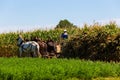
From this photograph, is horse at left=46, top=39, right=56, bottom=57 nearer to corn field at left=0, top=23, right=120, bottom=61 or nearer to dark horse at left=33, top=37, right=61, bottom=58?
dark horse at left=33, top=37, right=61, bottom=58

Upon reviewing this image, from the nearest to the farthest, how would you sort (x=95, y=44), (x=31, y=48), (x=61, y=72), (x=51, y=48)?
1. (x=61, y=72)
2. (x=95, y=44)
3. (x=31, y=48)
4. (x=51, y=48)

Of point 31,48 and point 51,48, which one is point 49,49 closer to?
point 51,48

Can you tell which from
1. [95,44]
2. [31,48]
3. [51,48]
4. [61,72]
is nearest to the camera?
[61,72]

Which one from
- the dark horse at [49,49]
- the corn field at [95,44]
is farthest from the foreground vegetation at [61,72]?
the dark horse at [49,49]

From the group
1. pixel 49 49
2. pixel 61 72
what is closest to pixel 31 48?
pixel 49 49

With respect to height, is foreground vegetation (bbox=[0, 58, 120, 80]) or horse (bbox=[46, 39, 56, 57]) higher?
horse (bbox=[46, 39, 56, 57])

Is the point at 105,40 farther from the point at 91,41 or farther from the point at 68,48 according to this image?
the point at 68,48

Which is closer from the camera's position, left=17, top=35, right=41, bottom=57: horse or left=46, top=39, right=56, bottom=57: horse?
left=17, top=35, right=41, bottom=57: horse

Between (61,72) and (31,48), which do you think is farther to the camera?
(31,48)

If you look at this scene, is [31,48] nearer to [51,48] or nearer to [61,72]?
[51,48]

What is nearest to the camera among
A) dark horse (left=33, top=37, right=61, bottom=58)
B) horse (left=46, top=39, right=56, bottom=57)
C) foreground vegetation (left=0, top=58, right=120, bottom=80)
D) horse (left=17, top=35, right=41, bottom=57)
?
foreground vegetation (left=0, top=58, right=120, bottom=80)

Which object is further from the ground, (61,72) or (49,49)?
(49,49)

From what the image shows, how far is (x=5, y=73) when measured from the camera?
17641mm

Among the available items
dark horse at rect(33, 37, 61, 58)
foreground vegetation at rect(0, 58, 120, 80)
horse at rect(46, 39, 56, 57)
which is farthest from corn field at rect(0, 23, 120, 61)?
foreground vegetation at rect(0, 58, 120, 80)
